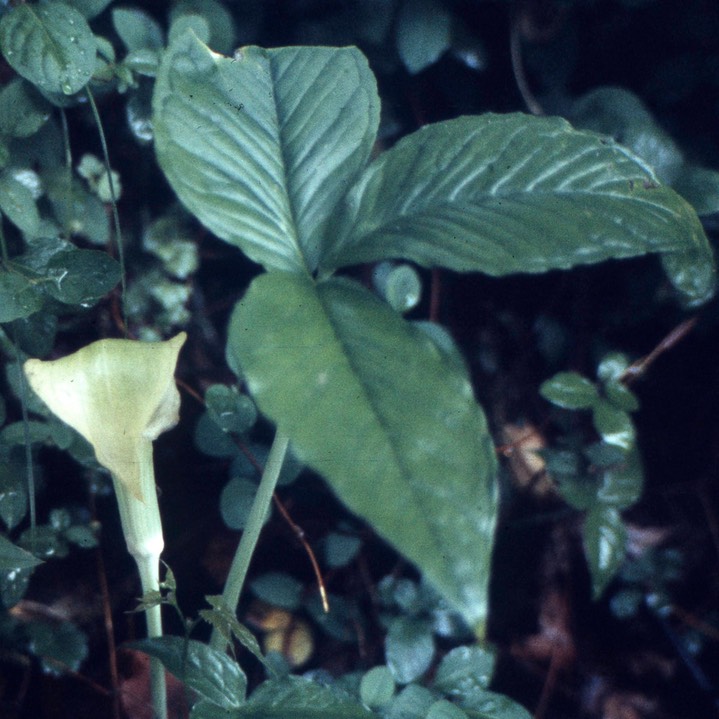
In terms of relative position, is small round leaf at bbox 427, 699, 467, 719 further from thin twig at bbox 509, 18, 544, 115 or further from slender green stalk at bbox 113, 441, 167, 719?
thin twig at bbox 509, 18, 544, 115

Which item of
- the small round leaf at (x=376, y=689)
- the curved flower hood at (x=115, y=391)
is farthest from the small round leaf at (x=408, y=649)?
the curved flower hood at (x=115, y=391)

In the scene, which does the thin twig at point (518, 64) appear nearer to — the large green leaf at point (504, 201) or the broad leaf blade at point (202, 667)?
the large green leaf at point (504, 201)

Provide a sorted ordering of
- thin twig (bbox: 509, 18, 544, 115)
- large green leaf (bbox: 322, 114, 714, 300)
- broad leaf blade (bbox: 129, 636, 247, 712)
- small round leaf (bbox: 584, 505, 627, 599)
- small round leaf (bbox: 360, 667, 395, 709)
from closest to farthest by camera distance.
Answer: large green leaf (bbox: 322, 114, 714, 300)
broad leaf blade (bbox: 129, 636, 247, 712)
small round leaf (bbox: 360, 667, 395, 709)
small round leaf (bbox: 584, 505, 627, 599)
thin twig (bbox: 509, 18, 544, 115)

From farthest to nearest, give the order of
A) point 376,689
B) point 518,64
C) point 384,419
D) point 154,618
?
point 518,64, point 376,689, point 154,618, point 384,419

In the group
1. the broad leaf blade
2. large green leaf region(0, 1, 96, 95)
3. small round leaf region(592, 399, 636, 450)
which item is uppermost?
large green leaf region(0, 1, 96, 95)

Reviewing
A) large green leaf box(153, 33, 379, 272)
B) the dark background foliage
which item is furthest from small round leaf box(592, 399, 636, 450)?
large green leaf box(153, 33, 379, 272)

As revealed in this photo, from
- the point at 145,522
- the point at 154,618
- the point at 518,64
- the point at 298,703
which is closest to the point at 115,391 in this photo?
the point at 145,522

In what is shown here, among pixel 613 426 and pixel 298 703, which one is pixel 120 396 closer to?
pixel 298 703
